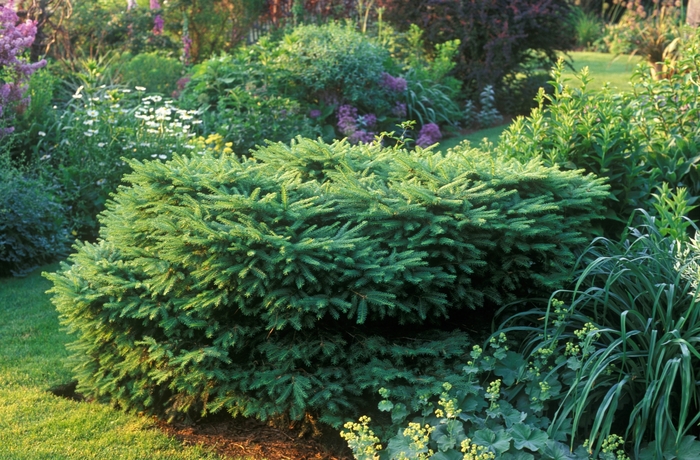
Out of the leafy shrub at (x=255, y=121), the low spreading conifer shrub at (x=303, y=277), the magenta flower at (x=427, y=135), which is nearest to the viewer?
the low spreading conifer shrub at (x=303, y=277)

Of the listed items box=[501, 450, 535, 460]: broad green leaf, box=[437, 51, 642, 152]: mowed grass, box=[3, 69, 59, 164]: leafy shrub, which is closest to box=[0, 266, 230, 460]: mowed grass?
box=[501, 450, 535, 460]: broad green leaf

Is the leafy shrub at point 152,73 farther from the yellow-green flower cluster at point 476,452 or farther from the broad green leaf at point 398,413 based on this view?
the yellow-green flower cluster at point 476,452

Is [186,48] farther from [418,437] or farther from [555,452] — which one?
[555,452]

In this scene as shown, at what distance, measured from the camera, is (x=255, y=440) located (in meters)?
3.54

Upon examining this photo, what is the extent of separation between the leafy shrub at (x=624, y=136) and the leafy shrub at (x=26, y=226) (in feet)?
11.9

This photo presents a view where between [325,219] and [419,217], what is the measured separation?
1.46 ft

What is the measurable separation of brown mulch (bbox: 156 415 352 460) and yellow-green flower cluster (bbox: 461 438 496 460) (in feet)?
2.20

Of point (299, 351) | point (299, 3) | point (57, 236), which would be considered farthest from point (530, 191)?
point (299, 3)

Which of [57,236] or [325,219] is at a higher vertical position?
[325,219]

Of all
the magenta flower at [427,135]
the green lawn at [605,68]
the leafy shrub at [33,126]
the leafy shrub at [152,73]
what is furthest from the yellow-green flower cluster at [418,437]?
the green lawn at [605,68]

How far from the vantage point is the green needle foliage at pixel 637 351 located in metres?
3.00

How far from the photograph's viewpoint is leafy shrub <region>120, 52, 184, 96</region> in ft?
33.1

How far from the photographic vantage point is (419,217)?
11.3ft

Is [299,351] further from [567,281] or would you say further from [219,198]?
[567,281]
